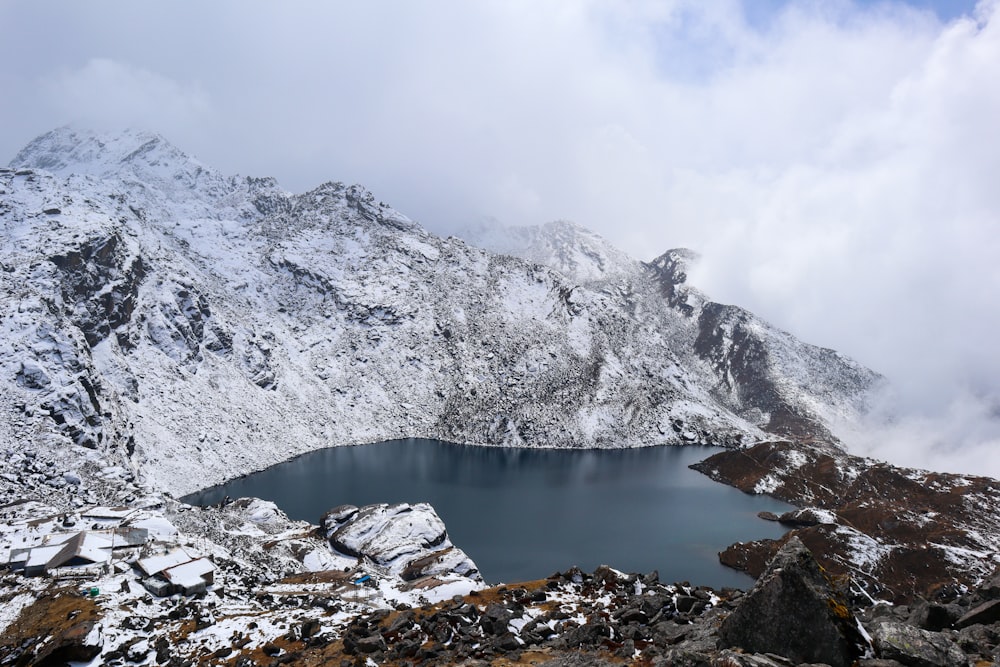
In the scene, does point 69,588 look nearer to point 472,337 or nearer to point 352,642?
point 352,642

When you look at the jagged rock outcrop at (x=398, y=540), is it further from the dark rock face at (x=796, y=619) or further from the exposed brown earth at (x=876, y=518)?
the dark rock face at (x=796, y=619)

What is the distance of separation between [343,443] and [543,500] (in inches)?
2324

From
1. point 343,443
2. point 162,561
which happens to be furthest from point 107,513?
point 343,443

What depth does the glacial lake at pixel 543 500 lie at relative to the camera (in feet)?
245

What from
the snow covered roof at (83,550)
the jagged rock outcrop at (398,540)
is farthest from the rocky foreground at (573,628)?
the jagged rock outcrop at (398,540)

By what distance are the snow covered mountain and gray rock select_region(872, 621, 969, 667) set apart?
89442 mm

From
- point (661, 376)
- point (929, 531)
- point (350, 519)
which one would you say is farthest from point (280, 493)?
point (661, 376)

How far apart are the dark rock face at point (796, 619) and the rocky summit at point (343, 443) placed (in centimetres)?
5

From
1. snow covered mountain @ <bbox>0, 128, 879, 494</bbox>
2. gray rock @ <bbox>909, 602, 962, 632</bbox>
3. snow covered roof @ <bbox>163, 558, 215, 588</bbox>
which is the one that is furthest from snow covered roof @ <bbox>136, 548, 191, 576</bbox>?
snow covered mountain @ <bbox>0, 128, 879, 494</bbox>

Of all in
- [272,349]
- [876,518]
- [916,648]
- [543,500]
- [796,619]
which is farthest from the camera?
[272,349]

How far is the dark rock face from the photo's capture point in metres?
12.3

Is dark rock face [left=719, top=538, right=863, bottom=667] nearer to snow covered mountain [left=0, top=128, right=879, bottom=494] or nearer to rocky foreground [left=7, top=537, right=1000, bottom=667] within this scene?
rocky foreground [left=7, top=537, right=1000, bottom=667]

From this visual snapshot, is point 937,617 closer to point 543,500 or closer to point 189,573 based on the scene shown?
point 189,573

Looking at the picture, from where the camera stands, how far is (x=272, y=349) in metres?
151
